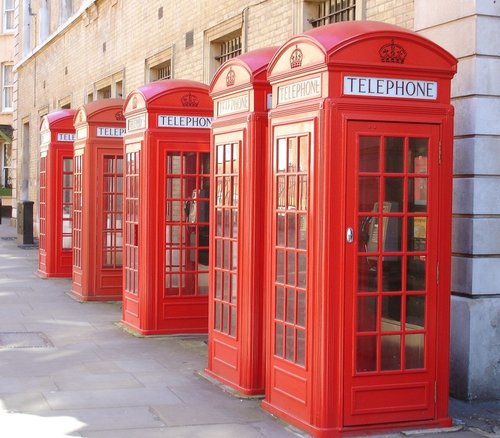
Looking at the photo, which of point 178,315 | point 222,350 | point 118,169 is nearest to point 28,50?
point 118,169

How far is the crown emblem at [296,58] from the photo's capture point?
697cm

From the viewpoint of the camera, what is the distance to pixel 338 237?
664cm

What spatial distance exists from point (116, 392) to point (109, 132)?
6.45m

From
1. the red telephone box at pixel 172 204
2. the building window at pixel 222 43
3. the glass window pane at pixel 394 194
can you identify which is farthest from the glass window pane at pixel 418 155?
the building window at pixel 222 43

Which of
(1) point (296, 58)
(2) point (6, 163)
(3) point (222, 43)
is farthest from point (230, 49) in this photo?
→ (2) point (6, 163)

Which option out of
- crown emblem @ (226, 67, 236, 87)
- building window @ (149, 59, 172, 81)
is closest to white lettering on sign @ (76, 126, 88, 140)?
building window @ (149, 59, 172, 81)

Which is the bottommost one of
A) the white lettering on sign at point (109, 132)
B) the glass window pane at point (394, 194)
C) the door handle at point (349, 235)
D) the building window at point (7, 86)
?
the door handle at point (349, 235)

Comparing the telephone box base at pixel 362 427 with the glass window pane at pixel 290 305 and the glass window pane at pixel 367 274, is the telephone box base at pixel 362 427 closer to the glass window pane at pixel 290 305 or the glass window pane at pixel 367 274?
the glass window pane at pixel 290 305

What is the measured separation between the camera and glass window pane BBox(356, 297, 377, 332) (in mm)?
6746

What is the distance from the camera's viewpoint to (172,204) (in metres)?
11.0

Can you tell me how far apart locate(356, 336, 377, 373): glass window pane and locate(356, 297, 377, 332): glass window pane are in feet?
0.23

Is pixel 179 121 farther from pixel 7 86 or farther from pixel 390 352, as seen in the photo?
pixel 7 86

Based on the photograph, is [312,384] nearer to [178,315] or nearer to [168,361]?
[168,361]

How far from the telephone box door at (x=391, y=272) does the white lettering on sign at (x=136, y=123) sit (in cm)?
472
